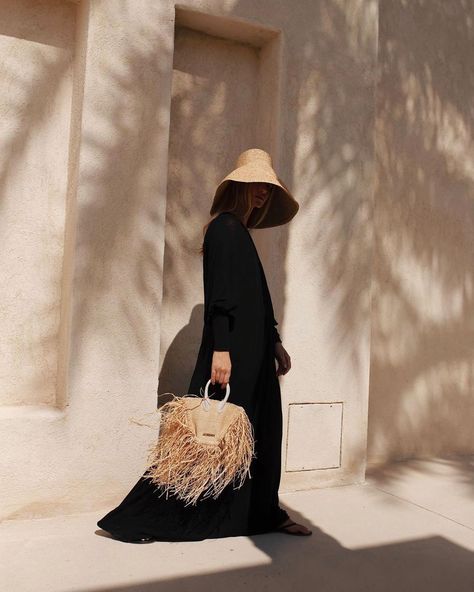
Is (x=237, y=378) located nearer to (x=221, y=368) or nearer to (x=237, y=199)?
(x=221, y=368)

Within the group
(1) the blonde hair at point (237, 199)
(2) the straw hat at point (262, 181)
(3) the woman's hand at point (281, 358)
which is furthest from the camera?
(3) the woman's hand at point (281, 358)

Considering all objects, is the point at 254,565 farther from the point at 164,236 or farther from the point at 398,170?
the point at 398,170

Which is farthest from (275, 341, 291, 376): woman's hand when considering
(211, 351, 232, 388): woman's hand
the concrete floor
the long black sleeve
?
the concrete floor

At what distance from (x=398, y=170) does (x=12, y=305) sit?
329 cm

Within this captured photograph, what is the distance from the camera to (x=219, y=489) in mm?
3217

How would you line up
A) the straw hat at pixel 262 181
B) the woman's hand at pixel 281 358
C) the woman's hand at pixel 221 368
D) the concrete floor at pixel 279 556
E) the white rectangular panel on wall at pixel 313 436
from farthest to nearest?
the white rectangular panel on wall at pixel 313 436 → the woman's hand at pixel 281 358 → the straw hat at pixel 262 181 → the woman's hand at pixel 221 368 → the concrete floor at pixel 279 556

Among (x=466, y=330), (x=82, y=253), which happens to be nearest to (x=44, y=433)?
(x=82, y=253)

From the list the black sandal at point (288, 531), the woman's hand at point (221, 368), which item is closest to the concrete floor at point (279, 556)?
the black sandal at point (288, 531)

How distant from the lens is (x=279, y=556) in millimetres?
3154

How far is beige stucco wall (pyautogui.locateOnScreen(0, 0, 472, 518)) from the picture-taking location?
3.70 metres

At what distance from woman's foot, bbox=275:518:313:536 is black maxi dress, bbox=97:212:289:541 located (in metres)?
0.03

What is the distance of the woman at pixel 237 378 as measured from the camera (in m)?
3.27

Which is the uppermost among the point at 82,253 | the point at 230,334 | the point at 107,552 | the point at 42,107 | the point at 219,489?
the point at 42,107

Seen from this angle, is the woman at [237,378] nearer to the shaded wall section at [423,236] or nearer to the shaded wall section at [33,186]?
the shaded wall section at [33,186]
